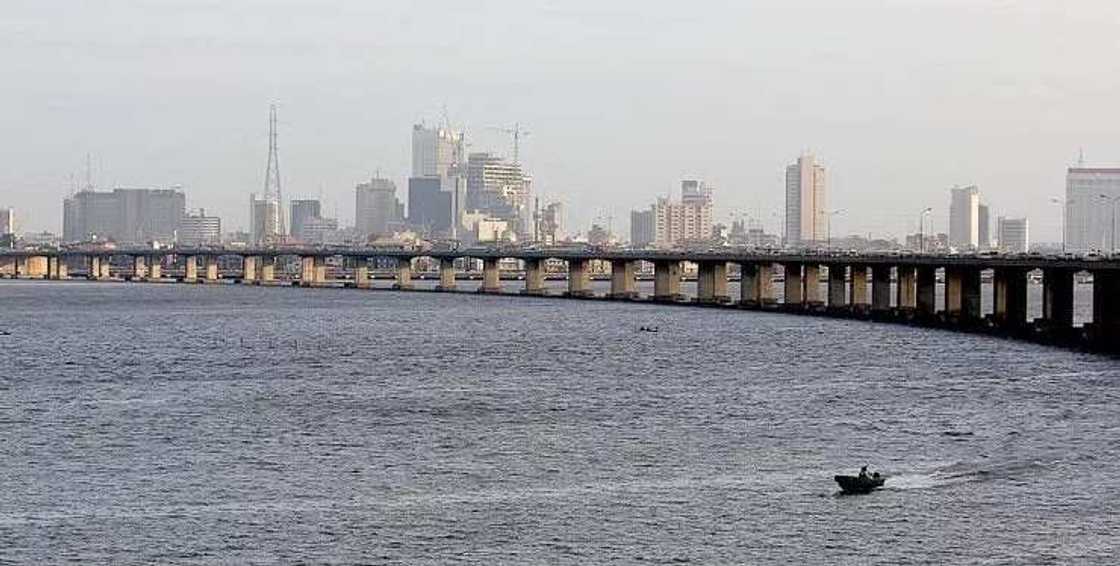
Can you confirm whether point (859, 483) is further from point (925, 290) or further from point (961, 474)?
point (925, 290)

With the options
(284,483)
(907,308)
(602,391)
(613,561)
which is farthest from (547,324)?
(613,561)

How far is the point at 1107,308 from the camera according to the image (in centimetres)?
14688

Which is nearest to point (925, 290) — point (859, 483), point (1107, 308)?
point (1107, 308)

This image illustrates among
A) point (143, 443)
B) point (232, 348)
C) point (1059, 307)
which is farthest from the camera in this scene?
point (1059, 307)

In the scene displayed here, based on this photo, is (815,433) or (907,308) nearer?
(815,433)

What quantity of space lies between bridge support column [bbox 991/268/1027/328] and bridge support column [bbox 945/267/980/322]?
474 centimetres

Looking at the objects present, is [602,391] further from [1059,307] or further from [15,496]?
[1059,307]

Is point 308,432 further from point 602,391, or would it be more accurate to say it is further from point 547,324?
point 547,324

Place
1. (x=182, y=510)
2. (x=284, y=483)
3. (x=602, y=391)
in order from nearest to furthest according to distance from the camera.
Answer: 1. (x=182, y=510)
2. (x=284, y=483)
3. (x=602, y=391)

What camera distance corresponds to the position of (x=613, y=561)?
56062mm

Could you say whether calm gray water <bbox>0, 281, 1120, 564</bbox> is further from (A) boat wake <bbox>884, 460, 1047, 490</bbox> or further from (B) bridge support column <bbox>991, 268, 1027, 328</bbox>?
(B) bridge support column <bbox>991, 268, 1027, 328</bbox>

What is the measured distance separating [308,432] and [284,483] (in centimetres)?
1611

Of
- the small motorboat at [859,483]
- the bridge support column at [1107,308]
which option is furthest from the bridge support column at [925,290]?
the small motorboat at [859,483]

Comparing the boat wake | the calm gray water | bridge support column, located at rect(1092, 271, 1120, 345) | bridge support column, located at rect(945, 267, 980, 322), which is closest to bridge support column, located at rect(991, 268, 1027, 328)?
bridge support column, located at rect(945, 267, 980, 322)
